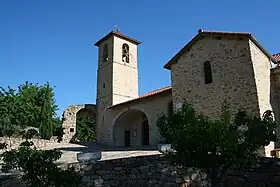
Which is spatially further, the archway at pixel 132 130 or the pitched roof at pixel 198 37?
the archway at pixel 132 130

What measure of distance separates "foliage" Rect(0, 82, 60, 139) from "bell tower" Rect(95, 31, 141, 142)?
5139 millimetres

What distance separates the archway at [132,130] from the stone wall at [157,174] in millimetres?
12368

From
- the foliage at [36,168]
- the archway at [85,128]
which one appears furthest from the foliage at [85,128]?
the foliage at [36,168]

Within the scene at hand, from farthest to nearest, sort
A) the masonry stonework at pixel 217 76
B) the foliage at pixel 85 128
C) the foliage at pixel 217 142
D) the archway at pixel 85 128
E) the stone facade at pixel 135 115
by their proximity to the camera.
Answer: the foliage at pixel 85 128
the archway at pixel 85 128
the stone facade at pixel 135 115
the masonry stonework at pixel 217 76
the foliage at pixel 217 142

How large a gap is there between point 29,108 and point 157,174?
69.5 ft

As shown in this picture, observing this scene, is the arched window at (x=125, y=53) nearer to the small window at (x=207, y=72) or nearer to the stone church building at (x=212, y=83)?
the stone church building at (x=212, y=83)

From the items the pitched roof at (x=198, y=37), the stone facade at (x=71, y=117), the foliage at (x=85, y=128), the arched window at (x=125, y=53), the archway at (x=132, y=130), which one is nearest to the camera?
the pitched roof at (x=198, y=37)

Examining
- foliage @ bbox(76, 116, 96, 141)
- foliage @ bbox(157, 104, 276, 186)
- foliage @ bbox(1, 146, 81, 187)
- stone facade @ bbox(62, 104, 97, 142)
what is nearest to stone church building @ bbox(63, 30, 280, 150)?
stone facade @ bbox(62, 104, 97, 142)

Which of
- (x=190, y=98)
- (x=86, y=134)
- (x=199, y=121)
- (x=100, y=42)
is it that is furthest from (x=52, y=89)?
(x=199, y=121)

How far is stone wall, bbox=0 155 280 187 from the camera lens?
289 inches

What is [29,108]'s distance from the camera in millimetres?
25828

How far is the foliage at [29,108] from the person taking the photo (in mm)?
24031

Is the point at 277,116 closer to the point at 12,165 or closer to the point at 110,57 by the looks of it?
the point at 12,165

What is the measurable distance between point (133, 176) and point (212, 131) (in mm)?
3218
